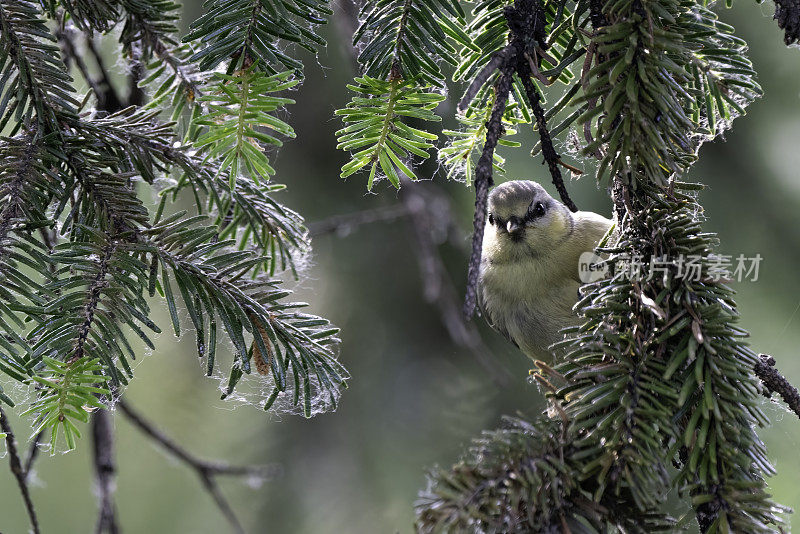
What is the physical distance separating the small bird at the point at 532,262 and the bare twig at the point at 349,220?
10.0 inches

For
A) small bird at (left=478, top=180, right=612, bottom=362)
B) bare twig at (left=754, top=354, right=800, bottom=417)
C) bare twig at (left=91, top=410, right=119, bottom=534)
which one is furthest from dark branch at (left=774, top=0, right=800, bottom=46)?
bare twig at (left=91, top=410, right=119, bottom=534)

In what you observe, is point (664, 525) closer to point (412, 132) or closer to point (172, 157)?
point (412, 132)

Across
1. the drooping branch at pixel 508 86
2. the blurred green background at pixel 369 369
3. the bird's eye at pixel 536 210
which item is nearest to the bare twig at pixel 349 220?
the blurred green background at pixel 369 369

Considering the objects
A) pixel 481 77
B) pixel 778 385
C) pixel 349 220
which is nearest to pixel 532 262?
pixel 349 220

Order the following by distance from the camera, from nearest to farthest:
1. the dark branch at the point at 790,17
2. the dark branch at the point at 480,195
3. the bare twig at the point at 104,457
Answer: the dark branch at the point at 480,195, the dark branch at the point at 790,17, the bare twig at the point at 104,457

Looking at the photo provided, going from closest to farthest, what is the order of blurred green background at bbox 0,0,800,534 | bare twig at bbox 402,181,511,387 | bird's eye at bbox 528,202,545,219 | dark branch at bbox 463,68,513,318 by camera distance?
1. dark branch at bbox 463,68,513,318
2. bare twig at bbox 402,181,511,387
3. bird's eye at bbox 528,202,545,219
4. blurred green background at bbox 0,0,800,534

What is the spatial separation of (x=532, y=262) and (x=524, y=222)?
111mm

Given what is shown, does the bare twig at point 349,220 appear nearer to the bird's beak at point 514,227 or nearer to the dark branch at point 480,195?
the bird's beak at point 514,227

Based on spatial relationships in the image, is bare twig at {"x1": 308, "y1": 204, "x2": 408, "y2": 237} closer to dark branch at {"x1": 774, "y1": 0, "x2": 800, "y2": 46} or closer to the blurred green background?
the blurred green background

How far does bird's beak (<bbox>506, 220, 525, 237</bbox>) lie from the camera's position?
71.0 inches

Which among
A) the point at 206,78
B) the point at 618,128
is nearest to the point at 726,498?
the point at 618,128

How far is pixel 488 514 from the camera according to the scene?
2.10ft

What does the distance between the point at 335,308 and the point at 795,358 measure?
1266 mm

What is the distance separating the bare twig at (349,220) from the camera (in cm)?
174
